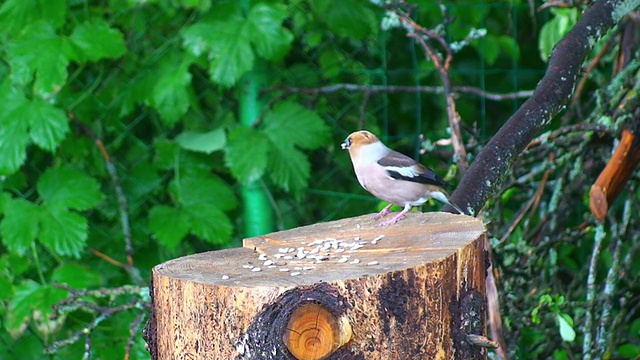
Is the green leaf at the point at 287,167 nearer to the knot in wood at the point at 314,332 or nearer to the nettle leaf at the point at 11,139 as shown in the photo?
the nettle leaf at the point at 11,139

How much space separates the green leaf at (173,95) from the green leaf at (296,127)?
352mm

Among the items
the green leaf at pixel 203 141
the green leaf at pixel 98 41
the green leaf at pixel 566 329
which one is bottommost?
the green leaf at pixel 566 329

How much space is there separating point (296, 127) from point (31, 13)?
112cm

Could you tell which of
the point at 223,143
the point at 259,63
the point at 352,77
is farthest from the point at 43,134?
the point at 352,77

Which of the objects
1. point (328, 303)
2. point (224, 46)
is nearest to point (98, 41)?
point (224, 46)

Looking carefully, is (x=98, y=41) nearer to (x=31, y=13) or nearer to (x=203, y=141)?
(x=31, y=13)

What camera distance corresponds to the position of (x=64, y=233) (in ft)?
11.5

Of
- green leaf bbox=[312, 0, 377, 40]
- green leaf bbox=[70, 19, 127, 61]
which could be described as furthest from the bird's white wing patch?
green leaf bbox=[70, 19, 127, 61]

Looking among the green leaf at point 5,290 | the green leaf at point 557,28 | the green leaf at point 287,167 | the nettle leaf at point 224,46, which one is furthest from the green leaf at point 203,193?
the green leaf at point 557,28

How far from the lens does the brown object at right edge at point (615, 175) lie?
115 inches

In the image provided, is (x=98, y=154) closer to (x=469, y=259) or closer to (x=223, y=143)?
(x=223, y=143)

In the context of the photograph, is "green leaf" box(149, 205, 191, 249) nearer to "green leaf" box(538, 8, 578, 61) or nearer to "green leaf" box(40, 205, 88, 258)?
"green leaf" box(40, 205, 88, 258)

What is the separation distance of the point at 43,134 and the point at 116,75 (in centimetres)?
51

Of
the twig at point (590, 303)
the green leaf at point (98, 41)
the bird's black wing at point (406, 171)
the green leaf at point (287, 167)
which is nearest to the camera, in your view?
the bird's black wing at point (406, 171)
